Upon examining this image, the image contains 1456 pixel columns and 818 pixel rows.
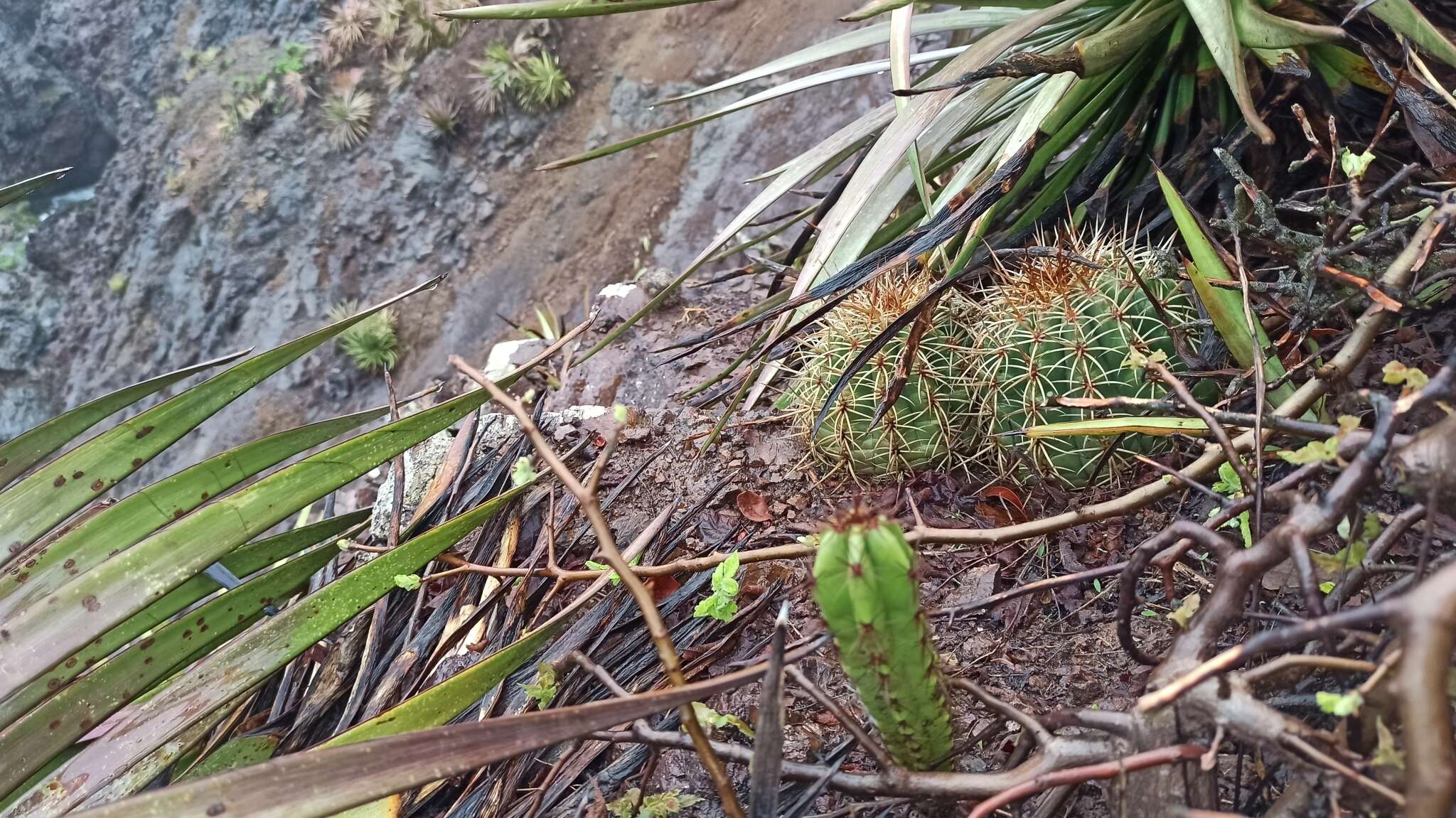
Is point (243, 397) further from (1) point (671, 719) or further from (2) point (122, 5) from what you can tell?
(1) point (671, 719)

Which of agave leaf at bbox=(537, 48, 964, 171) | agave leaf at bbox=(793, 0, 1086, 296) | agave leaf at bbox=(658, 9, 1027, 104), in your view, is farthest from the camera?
agave leaf at bbox=(658, 9, 1027, 104)

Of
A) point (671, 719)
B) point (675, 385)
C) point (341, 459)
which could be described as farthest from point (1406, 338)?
point (341, 459)

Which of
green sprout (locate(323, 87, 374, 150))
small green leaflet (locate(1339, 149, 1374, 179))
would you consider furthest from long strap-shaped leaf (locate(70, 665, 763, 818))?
green sprout (locate(323, 87, 374, 150))

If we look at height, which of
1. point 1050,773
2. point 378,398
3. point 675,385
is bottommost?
point 378,398

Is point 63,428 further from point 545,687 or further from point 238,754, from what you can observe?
point 545,687

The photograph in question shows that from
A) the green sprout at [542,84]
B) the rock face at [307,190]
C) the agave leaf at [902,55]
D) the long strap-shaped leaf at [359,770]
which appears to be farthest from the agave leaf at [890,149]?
the green sprout at [542,84]

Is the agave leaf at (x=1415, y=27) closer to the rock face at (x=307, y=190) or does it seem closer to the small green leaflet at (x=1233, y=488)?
the small green leaflet at (x=1233, y=488)

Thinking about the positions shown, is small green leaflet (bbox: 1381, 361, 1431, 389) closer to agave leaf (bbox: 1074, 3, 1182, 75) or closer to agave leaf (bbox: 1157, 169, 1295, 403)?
agave leaf (bbox: 1157, 169, 1295, 403)
